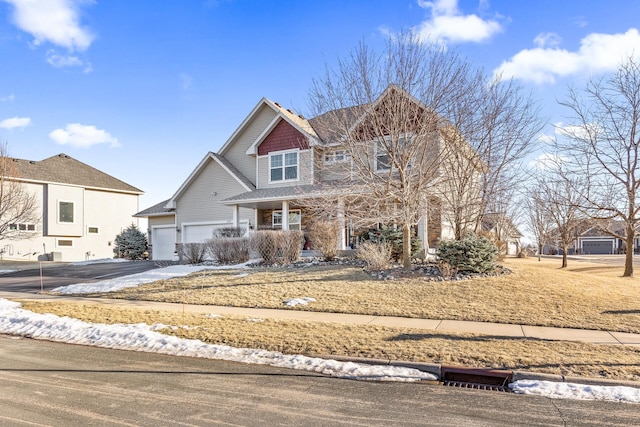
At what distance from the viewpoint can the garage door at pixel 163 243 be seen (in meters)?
28.7

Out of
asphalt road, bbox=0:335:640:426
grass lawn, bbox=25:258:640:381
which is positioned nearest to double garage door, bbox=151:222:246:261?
grass lawn, bbox=25:258:640:381

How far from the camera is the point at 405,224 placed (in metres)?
15.1

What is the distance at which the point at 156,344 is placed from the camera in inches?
323

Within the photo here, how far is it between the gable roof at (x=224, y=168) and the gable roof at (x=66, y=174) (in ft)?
41.4

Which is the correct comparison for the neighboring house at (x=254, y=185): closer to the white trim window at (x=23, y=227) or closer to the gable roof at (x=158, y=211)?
the gable roof at (x=158, y=211)

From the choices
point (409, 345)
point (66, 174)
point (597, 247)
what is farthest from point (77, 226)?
point (597, 247)

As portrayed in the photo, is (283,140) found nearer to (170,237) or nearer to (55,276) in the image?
(170,237)

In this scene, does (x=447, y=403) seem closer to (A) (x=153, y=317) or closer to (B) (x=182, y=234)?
(A) (x=153, y=317)

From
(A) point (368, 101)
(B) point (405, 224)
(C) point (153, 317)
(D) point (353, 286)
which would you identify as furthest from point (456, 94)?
(C) point (153, 317)

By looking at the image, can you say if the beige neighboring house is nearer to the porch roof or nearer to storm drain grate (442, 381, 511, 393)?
the porch roof

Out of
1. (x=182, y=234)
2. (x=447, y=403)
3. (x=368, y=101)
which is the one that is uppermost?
(x=368, y=101)

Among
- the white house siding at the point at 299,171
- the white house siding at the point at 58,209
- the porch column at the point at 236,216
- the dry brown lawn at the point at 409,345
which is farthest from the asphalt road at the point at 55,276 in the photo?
the white house siding at the point at 58,209

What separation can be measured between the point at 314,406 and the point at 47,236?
35336mm

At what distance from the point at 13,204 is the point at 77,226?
23.4 feet
